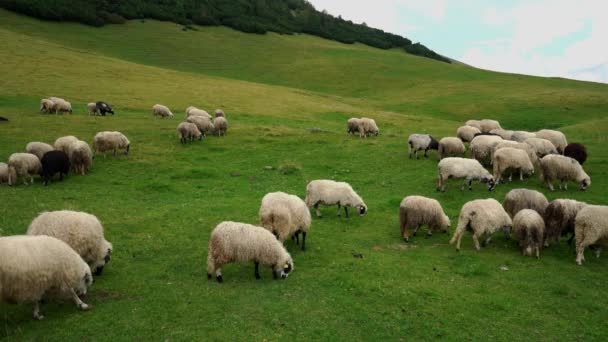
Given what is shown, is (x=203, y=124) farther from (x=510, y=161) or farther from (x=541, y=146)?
(x=541, y=146)

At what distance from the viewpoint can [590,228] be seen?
44.7 feet

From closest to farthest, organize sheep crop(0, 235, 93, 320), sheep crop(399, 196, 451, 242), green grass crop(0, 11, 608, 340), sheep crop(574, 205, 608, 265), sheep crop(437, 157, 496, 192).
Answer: sheep crop(0, 235, 93, 320), green grass crop(0, 11, 608, 340), sheep crop(574, 205, 608, 265), sheep crop(399, 196, 451, 242), sheep crop(437, 157, 496, 192)

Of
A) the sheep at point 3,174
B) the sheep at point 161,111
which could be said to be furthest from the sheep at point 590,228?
the sheep at point 161,111

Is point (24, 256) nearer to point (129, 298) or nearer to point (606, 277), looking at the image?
point (129, 298)

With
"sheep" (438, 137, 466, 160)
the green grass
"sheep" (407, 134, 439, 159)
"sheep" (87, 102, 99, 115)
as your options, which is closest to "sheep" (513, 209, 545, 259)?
the green grass

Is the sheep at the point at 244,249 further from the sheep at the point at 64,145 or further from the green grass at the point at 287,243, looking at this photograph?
the sheep at the point at 64,145

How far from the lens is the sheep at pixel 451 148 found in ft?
84.1

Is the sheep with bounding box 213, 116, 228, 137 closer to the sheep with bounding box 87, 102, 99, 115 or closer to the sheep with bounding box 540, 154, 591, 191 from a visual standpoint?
the sheep with bounding box 87, 102, 99, 115

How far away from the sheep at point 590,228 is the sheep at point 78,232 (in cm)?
1455

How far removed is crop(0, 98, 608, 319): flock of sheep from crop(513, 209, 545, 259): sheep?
0.11 feet

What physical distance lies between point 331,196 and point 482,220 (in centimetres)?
596

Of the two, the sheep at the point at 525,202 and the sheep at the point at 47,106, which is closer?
the sheep at the point at 525,202

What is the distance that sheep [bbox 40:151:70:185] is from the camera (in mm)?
20969

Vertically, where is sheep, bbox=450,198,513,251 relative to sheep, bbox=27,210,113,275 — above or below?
above
